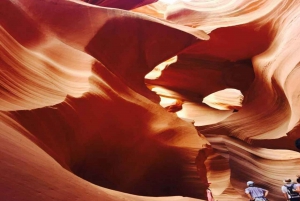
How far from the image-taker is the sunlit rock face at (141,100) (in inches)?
123

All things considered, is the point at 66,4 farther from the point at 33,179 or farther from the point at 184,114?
the point at 184,114

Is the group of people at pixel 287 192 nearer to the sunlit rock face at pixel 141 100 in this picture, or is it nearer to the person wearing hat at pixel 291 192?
the person wearing hat at pixel 291 192

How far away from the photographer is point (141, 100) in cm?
527

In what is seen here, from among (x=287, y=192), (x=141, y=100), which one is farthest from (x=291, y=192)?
(x=141, y=100)

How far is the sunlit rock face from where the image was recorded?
312cm

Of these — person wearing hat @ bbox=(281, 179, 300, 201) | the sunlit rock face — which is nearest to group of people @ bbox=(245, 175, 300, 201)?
person wearing hat @ bbox=(281, 179, 300, 201)

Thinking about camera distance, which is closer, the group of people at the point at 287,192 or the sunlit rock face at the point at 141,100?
the sunlit rock face at the point at 141,100

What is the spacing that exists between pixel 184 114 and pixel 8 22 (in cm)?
648

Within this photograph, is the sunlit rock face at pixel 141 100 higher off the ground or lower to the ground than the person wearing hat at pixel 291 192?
higher

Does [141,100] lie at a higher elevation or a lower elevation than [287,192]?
higher

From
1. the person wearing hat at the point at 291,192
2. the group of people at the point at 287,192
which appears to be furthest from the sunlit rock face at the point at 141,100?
the person wearing hat at the point at 291,192

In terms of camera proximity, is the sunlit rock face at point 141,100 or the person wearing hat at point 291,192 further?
the person wearing hat at point 291,192

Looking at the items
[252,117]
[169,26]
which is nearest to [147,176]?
[169,26]

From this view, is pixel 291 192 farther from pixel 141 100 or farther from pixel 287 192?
pixel 141 100
